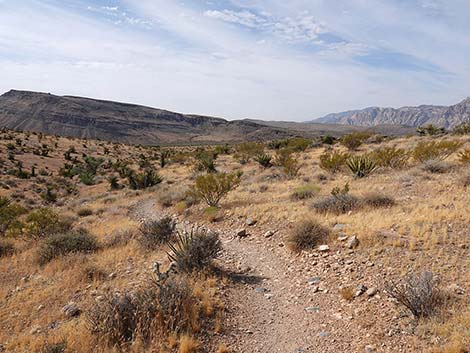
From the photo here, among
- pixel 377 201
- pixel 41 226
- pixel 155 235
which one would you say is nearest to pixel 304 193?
pixel 377 201

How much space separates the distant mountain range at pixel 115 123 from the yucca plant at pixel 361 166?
99.5 m

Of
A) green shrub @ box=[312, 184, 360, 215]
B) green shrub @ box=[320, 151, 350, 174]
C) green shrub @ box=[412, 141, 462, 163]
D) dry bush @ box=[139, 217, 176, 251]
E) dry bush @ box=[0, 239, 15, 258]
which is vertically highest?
green shrub @ box=[412, 141, 462, 163]

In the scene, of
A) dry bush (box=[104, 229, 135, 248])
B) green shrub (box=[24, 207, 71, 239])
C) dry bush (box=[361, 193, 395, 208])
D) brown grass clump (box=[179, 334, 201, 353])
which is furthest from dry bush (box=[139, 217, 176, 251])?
dry bush (box=[361, 193, 395, 208])

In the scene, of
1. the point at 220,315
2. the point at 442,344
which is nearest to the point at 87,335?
the point at 220,315

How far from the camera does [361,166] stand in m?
14.9

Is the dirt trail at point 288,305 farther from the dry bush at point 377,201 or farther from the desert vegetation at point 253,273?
the dry bush at point 377,201

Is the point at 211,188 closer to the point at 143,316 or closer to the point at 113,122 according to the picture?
the point at 143,316

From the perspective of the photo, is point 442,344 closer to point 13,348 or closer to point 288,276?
point 288,276

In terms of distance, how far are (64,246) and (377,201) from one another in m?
9.04

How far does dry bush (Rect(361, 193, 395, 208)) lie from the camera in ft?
31.5

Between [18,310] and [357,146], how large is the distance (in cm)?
2774

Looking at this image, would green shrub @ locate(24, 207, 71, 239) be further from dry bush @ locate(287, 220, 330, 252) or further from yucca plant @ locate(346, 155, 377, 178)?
yucca plant @ locate(346, 155, 377, 178)

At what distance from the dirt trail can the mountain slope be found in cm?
11883

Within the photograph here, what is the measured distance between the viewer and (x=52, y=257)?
9039mm
